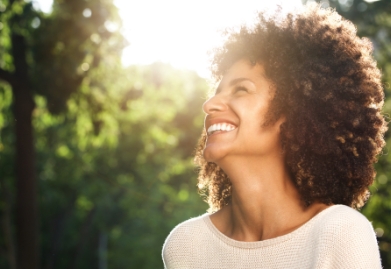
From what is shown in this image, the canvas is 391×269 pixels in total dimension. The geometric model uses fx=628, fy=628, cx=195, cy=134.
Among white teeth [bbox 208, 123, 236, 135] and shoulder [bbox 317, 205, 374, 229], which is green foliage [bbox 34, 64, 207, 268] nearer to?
white teeth [bbox 208, 123, 236, 135]

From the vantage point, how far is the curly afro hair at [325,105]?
2857 millimetres

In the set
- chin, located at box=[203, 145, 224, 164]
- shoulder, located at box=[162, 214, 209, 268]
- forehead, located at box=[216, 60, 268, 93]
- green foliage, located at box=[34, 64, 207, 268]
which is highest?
green foliage, located at box=[34, 64, 207, 268]

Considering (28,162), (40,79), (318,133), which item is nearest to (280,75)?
(318,133)

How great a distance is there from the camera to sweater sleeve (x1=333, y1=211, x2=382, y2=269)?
2.50 meters

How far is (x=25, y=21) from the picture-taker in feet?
31.2

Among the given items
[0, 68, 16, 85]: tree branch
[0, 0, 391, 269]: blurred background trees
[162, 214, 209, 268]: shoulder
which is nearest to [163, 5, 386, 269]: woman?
[162, 214, 209, 268]: shoulder

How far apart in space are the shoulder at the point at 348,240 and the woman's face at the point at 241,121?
0.48 metres

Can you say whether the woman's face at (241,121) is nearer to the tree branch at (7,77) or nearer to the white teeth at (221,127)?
the white teeth at (221,127)

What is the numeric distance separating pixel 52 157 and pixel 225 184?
18.4 meters

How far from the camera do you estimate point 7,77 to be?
10234 mm

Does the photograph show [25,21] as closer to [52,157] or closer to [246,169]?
[246,169]

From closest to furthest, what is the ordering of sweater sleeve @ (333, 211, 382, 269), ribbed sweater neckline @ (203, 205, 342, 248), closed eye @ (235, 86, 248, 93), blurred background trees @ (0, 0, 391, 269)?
1. sweater sleeve @ (333, 211, 382, 269)
2. ribbed sweater neckline @ (203, 205, 342, 248)
3. closed eye @ (235, 86, 248, 93)
4. blurred background trees @ (0, 0, 391, 269)

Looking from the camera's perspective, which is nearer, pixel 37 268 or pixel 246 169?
pixel 246 169

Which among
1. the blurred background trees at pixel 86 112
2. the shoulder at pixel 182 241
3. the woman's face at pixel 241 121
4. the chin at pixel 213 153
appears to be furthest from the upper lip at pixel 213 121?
the blurred background trees at pixel 86 112
